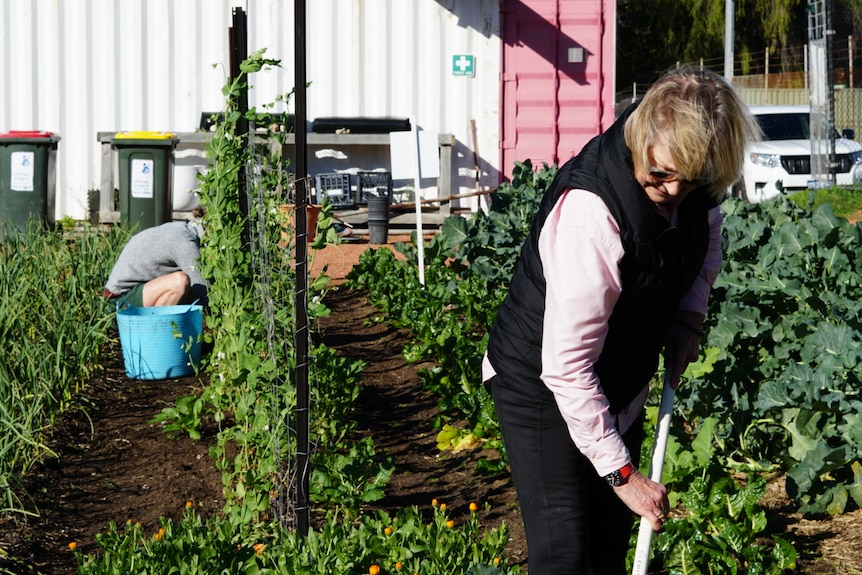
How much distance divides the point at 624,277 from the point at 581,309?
152 mm

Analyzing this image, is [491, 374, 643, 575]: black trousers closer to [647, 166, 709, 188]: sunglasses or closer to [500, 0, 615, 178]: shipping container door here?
[647, 166, 709, 188]: sunglasses

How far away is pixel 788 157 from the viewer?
52.6 feet

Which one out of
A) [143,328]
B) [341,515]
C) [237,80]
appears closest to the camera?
[341,515]

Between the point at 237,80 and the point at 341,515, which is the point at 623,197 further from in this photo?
the point at 237,80

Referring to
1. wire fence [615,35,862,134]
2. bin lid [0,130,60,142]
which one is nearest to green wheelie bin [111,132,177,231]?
bin lid [0,130,60,142]

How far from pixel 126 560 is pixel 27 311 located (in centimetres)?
312

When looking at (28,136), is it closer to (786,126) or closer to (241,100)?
(241,100)

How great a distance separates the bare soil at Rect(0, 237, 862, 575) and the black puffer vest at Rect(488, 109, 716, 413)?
1.18 m

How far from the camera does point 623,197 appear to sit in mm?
2172

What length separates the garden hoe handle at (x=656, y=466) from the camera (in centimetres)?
249

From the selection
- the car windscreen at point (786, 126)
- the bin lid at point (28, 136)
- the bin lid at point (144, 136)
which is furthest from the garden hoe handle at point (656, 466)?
the car windscreen at point (786, 126)

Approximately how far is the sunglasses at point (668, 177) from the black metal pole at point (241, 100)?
3.01 metres

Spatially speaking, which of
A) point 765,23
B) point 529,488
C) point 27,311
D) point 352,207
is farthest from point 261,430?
point 765,23

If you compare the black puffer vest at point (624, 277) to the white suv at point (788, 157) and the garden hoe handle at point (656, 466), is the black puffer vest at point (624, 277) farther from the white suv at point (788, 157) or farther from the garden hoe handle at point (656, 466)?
the white suv at point (788, 157)
